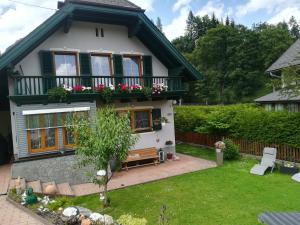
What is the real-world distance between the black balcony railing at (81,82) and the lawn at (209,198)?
5.16 meters

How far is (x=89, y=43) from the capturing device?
15445 millimetres

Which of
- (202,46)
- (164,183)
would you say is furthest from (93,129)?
(202,46)

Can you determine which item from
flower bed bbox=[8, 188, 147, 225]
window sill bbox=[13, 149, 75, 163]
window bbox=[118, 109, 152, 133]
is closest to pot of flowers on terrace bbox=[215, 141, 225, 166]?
window bbox=[118, 109, 152, 133]

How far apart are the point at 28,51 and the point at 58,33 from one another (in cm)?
179

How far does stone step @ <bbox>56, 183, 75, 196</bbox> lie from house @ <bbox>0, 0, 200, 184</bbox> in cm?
38

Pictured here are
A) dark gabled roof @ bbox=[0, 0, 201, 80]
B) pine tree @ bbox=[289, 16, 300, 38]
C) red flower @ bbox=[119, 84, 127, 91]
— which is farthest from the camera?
pine tree @ bbox=[289, 16, 300, 38]

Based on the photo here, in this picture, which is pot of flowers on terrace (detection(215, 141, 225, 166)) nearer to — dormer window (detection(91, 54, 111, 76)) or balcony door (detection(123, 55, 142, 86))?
balcony door (detection(123, 55, 142, 86))

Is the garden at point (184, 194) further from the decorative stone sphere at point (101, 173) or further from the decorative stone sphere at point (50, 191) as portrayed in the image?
the decorative stone sphere at point (50, 191)

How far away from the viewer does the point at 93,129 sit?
33.0 feet

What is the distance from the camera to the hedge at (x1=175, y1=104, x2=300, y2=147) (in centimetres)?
1416

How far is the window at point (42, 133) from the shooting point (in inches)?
515

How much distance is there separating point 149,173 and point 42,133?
5114mm

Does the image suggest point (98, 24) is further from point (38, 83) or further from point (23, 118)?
point (23, 118)

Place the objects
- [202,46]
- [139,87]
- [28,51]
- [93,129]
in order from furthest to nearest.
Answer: [202,46]
[139,87]
[28,51]
[93,129]
